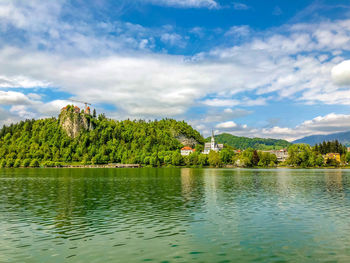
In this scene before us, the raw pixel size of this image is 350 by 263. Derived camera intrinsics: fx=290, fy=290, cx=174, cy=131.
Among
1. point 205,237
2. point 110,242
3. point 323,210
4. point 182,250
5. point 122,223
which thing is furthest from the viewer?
point 323,210

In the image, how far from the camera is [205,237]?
22.0 meters

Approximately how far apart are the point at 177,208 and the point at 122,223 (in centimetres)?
931

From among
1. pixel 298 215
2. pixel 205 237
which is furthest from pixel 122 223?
pixel 298 215

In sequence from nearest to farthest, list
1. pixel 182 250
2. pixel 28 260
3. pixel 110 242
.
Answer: pixel 28 260, pixel 182 250, pixel 110 242

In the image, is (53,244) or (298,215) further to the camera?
(298,215)

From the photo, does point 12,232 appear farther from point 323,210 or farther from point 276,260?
point 323,210

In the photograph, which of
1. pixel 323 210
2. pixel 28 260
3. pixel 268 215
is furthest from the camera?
pixel 323 210

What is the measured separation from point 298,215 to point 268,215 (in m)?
3.21

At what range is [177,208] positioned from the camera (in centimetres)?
3416

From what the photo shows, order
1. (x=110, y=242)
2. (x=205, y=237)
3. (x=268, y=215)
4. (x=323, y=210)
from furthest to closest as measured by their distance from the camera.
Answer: (x=323, y=210)
(x=268, y=215)
(x=205, y=237)
(x=110, y=242)

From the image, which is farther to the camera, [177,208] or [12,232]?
[177,208]

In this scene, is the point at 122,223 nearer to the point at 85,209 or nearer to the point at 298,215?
the point at 85,209

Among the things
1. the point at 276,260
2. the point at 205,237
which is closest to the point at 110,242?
the point at 205,237

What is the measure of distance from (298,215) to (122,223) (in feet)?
59.4
